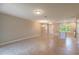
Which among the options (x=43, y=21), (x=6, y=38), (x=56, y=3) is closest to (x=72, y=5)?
(x=56, y=3)

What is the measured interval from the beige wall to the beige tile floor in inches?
5.1

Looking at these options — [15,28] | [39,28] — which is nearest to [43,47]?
[39,28]

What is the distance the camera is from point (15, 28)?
2.44m

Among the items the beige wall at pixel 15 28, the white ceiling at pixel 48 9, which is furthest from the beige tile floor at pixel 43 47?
the white ceiling at pixel 48 9

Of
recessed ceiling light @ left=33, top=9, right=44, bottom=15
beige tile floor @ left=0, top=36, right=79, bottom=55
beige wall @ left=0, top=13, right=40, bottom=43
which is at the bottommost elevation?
beige tile floor @ left=0, top=36, right=79, bottom=55

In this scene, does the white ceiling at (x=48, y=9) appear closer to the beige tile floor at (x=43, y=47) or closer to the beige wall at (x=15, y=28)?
the beige wall at (x=15, y=28)

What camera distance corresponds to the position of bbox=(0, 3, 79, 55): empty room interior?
93.6 inches

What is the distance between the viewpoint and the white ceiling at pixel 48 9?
7.75ft

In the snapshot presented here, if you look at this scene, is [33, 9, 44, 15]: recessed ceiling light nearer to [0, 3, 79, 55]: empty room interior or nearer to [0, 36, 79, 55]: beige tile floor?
[0, 3, 79, 55]: empty room interior

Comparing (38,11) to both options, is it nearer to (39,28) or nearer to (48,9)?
(48,9)

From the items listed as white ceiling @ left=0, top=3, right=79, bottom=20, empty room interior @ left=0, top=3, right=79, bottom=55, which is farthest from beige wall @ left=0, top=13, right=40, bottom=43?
white ceiling @ left=0, top=3, right=79, bottom=20

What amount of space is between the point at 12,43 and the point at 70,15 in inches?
46.7

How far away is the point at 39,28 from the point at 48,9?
399 mm

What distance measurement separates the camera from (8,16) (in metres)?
2.39
